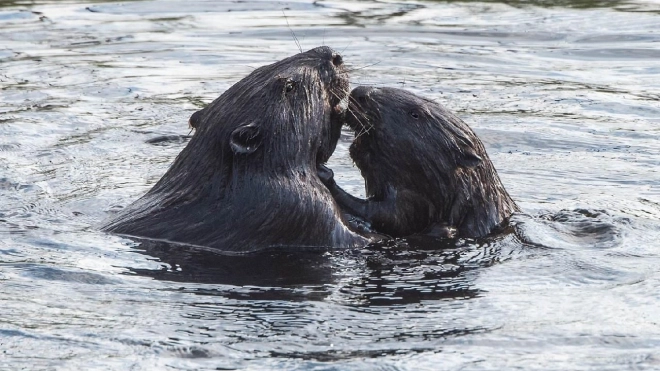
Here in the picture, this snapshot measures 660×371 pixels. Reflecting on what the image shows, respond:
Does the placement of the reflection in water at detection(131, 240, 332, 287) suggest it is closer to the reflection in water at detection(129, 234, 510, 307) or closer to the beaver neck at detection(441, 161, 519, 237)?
the reflection in water at detection(129, 234, 510, 307)

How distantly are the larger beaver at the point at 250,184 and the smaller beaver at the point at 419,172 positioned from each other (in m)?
0.43

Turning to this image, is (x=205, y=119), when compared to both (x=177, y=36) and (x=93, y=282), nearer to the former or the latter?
(x=93, y=282)

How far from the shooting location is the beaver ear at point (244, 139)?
654cm

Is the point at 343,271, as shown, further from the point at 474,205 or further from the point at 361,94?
the point at 361,94

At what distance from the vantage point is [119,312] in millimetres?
5586

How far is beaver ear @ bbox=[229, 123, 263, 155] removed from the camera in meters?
6.54

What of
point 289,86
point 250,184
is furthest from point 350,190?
point 250,184

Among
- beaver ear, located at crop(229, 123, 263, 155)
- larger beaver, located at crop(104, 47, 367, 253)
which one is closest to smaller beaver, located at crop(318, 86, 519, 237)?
larger beaver, located at crop(104, 47, 367, 253)

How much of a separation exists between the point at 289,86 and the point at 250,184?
640 mm

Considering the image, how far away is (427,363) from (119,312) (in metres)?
1.41

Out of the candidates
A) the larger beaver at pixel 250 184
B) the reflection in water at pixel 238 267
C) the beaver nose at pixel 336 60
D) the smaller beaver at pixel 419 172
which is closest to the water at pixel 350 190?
the reflection in water at pixel 238 267

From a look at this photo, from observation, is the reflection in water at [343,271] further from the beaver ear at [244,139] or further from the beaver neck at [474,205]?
the beaver ear at [244,139]

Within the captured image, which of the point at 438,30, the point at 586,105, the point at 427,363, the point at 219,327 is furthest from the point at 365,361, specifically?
the point at 438,30

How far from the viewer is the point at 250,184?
6605 mm
